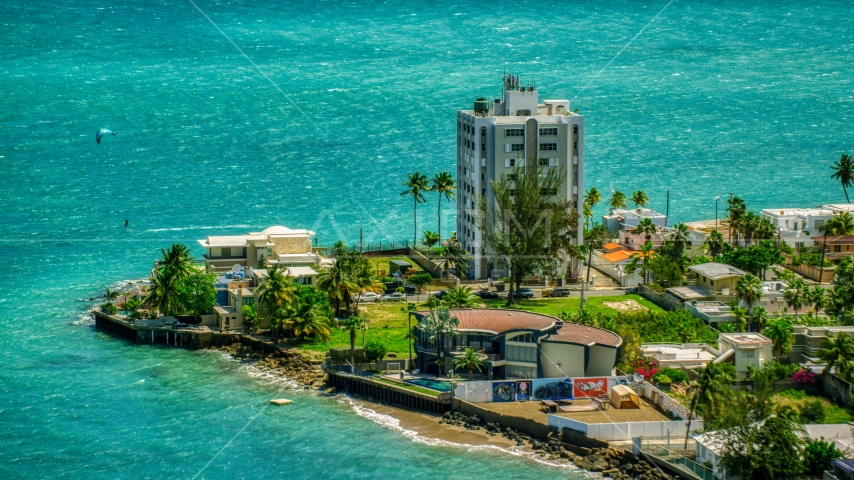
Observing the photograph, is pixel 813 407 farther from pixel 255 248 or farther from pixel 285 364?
pixel 255 248

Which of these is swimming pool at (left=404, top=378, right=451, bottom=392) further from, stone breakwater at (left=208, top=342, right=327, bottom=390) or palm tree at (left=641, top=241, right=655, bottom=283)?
palm tree at (left=641, top=241, right=655, bottom=283)

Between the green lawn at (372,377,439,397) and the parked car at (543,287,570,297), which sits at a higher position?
the parked car at (543,287,570,297)

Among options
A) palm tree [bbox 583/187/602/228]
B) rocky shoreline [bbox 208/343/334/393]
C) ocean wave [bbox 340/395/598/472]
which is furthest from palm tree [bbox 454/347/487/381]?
palm tree [bbox 583/187/602/228]

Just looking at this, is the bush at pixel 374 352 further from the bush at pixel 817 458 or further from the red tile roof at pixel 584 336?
the bush at pixel 817 458

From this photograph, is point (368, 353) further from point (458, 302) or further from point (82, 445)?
point (82, 445)

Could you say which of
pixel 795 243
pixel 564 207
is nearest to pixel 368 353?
pixel 564 207

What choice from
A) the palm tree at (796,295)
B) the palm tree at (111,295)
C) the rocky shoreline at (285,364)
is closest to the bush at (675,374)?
the palm tree at (796,295)

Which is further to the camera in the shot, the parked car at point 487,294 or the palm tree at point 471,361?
the parked car at point 487,294
